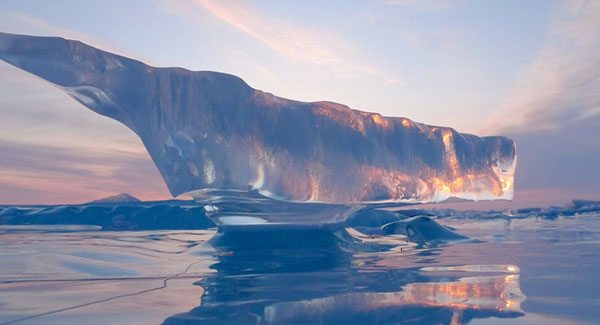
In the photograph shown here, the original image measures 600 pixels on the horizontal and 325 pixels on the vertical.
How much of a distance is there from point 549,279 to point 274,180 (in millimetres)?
2416

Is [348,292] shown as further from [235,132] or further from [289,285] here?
[235,132]

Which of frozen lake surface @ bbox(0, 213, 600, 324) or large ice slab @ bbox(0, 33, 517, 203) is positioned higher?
large ice slab @ bbox(0, 33, 517, 203)

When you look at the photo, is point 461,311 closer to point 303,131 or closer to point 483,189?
point 303,131

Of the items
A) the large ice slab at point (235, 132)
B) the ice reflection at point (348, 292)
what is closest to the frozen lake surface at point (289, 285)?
the ice reflection at point (348, 292)

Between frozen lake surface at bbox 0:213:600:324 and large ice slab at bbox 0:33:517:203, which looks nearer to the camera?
frozen lake surface at bbox 0:213:600:324

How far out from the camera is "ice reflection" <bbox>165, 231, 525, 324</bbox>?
181cm

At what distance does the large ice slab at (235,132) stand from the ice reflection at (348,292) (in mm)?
819

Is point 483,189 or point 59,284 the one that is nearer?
point 59,284

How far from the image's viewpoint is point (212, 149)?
4.19 m

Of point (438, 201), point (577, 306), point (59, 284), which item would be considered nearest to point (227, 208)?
point (59, 284)

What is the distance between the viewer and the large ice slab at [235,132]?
393 centimetres

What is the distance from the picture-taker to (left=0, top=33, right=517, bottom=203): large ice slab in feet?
12.9

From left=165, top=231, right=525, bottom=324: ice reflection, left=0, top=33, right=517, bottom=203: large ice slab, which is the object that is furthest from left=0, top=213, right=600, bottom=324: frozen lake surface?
left=0, top=33, right=517, bottom=203: large ice slab

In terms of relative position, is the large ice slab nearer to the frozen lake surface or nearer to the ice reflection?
the frozen lake surface
